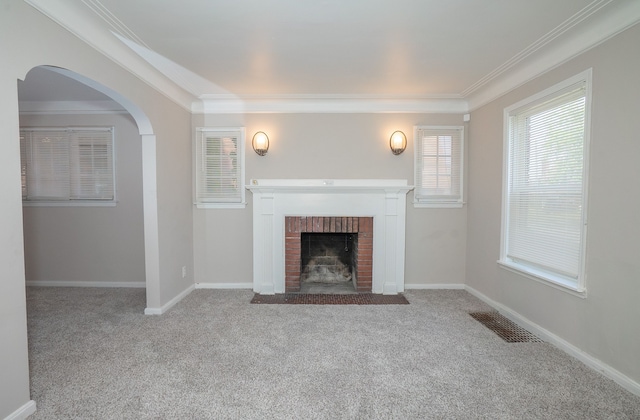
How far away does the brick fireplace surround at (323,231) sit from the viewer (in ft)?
12.4

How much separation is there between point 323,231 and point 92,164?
3.22 meters

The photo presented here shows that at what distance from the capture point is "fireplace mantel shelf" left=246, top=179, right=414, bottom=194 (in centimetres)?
368

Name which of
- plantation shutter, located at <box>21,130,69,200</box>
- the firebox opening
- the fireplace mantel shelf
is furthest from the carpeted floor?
plantation shutter, located at <box>21,130,69,200</box>

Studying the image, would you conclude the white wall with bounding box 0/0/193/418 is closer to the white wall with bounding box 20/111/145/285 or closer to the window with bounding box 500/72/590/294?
the white wall with bounding box 20/111/145/285

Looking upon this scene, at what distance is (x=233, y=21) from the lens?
2123 millimetres

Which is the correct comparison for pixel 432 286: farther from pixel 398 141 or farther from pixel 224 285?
pixel 224 285

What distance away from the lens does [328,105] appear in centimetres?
379

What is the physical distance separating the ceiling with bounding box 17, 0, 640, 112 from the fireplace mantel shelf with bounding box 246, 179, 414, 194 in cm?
115

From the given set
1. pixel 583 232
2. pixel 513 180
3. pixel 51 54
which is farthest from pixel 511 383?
pixel 51 54

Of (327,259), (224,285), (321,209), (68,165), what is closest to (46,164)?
(68,165)

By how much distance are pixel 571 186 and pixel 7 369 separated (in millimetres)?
3896

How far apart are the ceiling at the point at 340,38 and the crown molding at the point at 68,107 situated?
4.53 ft

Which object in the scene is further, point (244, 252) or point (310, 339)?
point (244, 252)

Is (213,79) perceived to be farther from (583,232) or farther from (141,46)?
(583,232)
